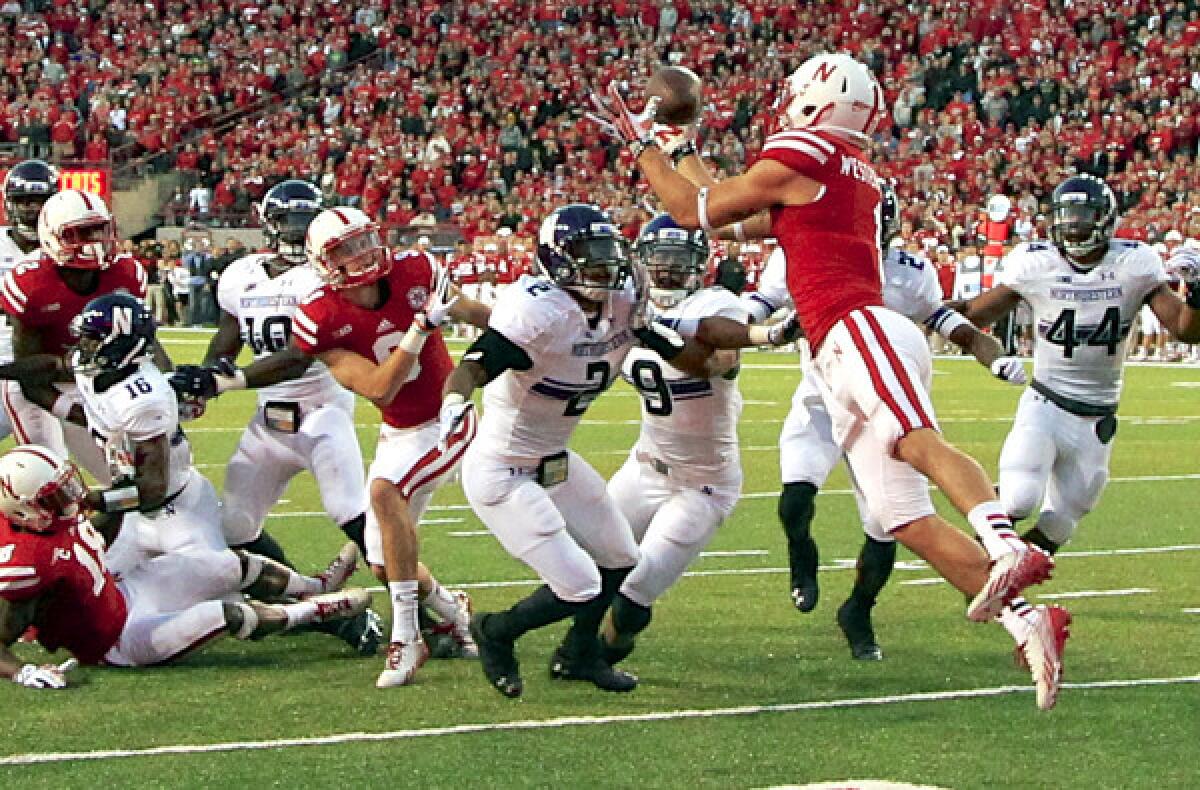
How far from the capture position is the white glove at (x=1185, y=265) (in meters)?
6.92

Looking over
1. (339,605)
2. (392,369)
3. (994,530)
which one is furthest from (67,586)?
(994,530)

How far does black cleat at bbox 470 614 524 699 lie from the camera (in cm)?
585

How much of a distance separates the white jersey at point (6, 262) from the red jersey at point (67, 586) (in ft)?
7.72

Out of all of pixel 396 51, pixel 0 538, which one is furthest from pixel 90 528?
pixel 396 51

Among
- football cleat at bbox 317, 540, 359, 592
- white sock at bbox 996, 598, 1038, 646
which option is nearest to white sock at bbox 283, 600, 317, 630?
football cleat at bbox 317, 540, 359, 592

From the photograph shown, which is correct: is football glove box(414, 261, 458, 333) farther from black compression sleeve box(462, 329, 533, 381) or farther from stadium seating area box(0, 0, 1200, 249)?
stadium seating area box(0, 0, 1200, 249)

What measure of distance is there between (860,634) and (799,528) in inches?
29.8

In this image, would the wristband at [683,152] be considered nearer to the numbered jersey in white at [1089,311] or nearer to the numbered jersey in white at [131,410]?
the numbered jersey in white at [131,410]

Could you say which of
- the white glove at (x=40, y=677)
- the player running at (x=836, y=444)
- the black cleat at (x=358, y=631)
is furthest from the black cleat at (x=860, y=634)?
the white glove at (x=40, y=677)

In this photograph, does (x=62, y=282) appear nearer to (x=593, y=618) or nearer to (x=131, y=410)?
(x=131, y=410)

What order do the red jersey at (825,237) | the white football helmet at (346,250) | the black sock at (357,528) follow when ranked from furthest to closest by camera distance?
the black sock at (357,528), the white football helmet at (346,250), the red jersey at (825,237)

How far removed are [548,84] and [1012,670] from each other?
87.2 ft

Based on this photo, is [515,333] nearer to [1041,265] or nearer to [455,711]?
[455,711]

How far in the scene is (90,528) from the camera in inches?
248
